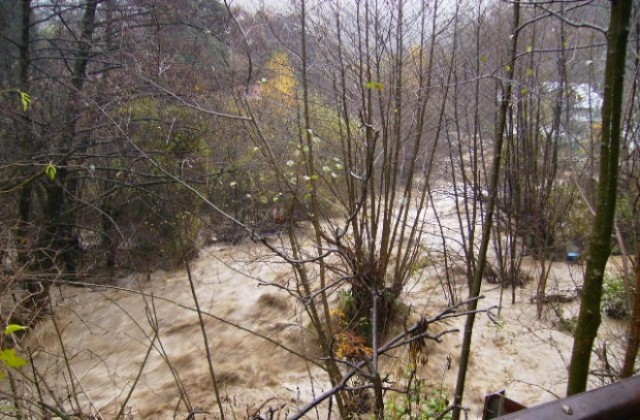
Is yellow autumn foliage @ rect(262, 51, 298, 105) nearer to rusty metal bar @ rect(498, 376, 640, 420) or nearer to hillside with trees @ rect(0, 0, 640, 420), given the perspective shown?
hillside with trees @ rect(0, 0, 640, 420)

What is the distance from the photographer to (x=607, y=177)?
4.38 ft

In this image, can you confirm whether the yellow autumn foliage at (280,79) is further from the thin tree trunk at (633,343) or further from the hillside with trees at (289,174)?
the thin tree trunk at (633,343)

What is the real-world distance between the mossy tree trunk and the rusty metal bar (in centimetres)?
25

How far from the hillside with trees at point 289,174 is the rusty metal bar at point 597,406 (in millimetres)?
2036

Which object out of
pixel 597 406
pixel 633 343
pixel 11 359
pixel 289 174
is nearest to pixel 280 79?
pixel 289 174

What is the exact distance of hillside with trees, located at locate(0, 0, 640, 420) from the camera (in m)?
4.41

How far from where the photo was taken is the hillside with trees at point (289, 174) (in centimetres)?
441

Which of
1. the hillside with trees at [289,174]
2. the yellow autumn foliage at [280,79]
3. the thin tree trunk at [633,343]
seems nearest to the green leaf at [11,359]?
the thin tree trunk at [633,343]

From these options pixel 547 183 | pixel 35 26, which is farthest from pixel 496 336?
pixel 35 26

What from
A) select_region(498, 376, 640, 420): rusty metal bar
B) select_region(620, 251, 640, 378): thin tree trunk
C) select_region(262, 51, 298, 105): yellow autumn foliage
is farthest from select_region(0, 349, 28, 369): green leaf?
select_region(262, 51, 298, 105): yellow autumn foliage

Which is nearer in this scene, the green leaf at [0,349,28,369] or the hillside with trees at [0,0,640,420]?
the green leaf at [0,349,28,369]

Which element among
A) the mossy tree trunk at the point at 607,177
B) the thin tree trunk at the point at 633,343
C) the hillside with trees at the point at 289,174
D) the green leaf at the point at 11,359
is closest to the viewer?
the green leaf at the point at 11,359

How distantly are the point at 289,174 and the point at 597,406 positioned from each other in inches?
164

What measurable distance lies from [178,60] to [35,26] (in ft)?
8.29
